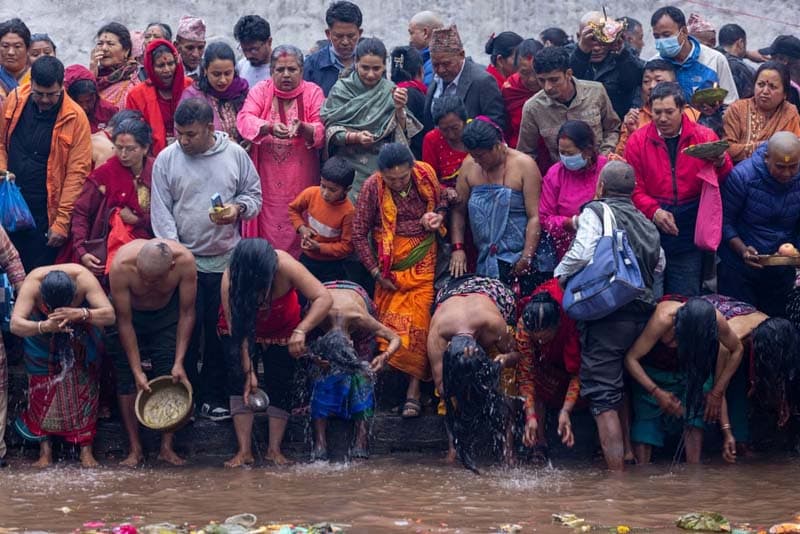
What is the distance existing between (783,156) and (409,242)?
2659 millimetres

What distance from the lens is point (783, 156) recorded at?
9758 millimetres

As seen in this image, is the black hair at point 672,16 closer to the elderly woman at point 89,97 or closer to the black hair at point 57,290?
the elderly woman at point 89,97

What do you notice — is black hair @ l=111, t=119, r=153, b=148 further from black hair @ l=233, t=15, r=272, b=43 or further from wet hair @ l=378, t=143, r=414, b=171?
wet hair @ l=378, t=143, r=414, b=171

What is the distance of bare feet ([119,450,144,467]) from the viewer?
9789 millimetres

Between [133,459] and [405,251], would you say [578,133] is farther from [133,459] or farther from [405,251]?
[133,459]

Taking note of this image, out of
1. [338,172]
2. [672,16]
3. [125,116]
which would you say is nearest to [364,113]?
[338,172]

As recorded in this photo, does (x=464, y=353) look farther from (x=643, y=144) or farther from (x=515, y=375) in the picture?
(x=643, y=144)

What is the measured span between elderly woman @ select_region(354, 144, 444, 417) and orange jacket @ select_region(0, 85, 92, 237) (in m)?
2.04

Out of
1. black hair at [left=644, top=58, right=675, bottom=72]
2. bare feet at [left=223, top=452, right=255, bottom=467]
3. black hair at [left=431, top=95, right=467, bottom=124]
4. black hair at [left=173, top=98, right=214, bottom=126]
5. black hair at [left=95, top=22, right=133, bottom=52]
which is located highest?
black hair at [left=95, top=22, right=133, bottom=52]

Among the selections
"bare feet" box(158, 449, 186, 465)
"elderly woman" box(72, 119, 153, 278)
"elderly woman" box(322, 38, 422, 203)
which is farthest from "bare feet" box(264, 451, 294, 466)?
"elderly woman" box(322, 38, 422, 203)

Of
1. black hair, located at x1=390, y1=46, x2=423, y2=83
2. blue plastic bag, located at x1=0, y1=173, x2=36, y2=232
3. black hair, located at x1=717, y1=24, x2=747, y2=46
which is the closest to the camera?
blue plastic bag, located at x1=0, y1=173, x2=36, y2=232

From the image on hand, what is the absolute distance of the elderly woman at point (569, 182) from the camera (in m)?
9.95

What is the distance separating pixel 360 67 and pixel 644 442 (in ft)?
11.1

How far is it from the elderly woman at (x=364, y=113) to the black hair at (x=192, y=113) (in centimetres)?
102
